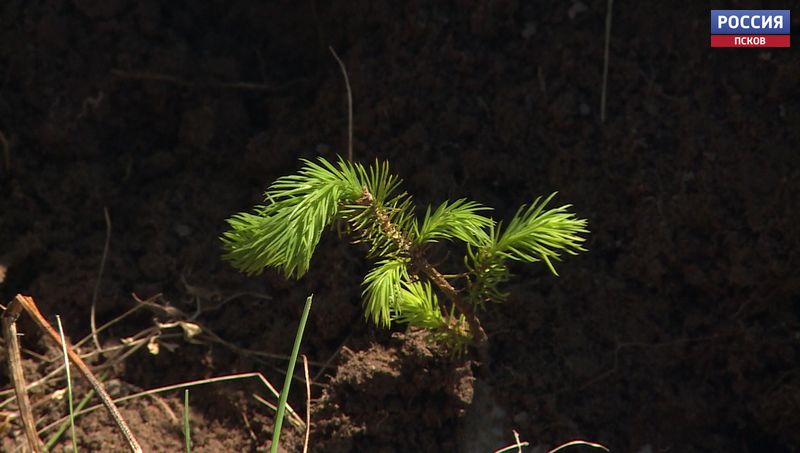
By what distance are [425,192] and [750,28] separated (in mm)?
854

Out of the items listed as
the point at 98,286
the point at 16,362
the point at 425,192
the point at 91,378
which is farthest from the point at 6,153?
the point at 425,192

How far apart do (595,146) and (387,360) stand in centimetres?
71

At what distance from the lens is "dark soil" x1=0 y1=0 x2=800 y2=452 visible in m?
1.82

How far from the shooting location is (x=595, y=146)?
6.49ft

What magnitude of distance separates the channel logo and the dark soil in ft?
0.10

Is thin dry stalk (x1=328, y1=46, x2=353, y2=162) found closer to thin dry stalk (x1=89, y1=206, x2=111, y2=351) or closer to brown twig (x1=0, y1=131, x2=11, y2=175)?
thin dry stalk (x1=89, y1=206, x2=111, y2=351)

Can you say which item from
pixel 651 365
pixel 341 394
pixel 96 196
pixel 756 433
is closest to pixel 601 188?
pixel 651 365

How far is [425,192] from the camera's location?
1977 mm

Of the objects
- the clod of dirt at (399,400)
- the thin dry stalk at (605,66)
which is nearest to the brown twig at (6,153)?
the clod of dirt at (399,400)

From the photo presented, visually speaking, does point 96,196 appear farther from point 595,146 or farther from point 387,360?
point 595,146

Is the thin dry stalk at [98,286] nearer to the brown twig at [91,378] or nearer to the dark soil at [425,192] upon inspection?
the dark soil at [425,192]

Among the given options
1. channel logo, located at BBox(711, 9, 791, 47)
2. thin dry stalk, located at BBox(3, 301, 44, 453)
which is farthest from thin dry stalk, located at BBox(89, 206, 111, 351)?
channel logo, located at BBox(711, 9, 791, 47)

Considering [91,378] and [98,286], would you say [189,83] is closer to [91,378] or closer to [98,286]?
[98,286]

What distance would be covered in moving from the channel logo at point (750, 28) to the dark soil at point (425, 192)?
0.03m
